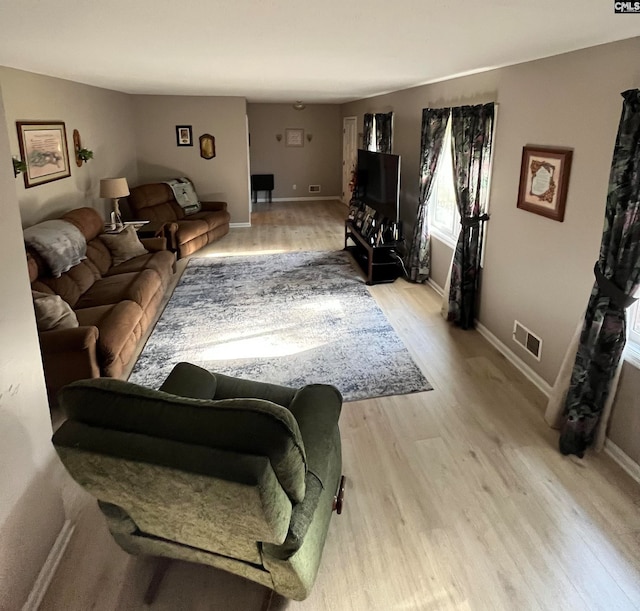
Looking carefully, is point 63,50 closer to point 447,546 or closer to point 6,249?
point 6,249

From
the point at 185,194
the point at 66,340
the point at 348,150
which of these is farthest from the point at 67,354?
the point at 348,150

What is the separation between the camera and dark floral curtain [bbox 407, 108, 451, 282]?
491cm

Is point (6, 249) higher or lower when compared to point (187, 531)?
higher

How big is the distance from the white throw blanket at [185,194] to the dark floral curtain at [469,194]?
460 cm

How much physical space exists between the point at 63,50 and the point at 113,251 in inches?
96.6

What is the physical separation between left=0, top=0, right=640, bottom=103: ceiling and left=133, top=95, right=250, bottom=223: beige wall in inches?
166

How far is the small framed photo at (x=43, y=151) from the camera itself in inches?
165

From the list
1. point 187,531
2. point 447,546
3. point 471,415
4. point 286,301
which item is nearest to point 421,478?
point 447,546

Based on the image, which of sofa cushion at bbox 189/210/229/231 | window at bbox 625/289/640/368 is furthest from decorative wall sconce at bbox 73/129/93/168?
window at bbox 625/289/640/368

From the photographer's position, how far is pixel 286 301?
5.23 metres

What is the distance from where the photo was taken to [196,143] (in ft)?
26.9

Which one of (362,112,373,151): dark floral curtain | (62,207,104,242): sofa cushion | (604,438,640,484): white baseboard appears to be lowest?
(604,438,640,484): white baseboard

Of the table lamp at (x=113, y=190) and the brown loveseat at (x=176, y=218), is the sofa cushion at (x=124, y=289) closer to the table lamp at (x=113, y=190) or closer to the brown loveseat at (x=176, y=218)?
the table lamp at (x=113, y=190)

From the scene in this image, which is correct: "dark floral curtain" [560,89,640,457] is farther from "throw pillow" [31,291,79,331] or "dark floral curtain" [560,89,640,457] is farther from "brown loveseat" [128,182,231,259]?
"brown loveseat" [128,182,231,259]
